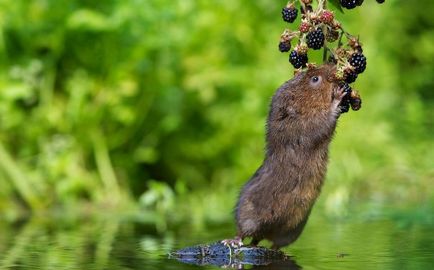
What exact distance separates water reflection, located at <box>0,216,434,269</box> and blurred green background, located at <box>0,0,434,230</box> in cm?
80

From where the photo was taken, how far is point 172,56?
8.52 m

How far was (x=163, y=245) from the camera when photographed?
5473 millimetres

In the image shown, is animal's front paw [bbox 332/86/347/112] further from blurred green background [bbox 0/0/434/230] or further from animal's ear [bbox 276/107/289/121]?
blurred green background [bbox 0/0/434/230]

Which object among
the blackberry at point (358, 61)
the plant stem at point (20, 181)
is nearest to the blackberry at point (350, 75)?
the blackberry at point (358, 61)

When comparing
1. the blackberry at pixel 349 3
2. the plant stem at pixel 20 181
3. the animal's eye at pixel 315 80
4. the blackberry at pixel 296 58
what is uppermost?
the plant stem at pixel 20 181

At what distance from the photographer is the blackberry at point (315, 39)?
174 inches

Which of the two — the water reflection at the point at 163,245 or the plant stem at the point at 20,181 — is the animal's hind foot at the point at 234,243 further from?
the plant stem at the point at 20,181

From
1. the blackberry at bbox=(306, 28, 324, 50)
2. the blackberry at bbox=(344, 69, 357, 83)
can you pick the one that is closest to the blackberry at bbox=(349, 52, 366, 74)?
the blackberry at bbox=(344, 69, 357, 83)

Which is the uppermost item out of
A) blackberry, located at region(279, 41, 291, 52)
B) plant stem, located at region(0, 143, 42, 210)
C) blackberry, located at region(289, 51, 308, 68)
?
Answer: plant stem, located at region(0, 143, 42, 210)

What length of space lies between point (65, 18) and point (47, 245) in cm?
312

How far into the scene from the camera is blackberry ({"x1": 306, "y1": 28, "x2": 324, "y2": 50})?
4.41 metres

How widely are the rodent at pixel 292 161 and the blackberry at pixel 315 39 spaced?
511 millimetres

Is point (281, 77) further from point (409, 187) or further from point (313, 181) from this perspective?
point (313, 181)

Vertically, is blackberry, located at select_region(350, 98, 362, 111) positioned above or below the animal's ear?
below
